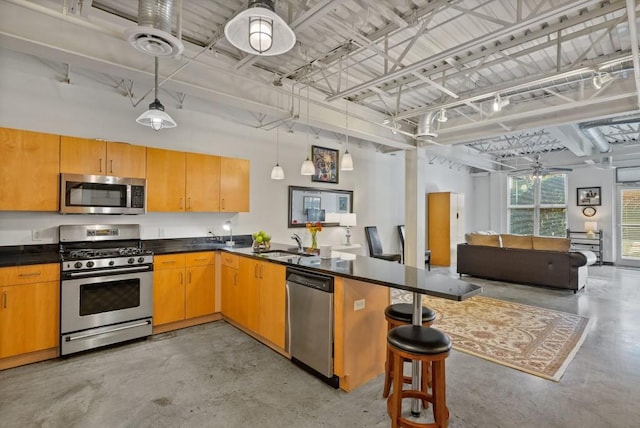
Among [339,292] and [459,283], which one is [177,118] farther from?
[459,283]

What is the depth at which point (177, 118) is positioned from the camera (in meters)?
4.47

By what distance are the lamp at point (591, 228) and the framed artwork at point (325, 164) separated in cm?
784

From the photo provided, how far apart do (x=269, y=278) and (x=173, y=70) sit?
249cm

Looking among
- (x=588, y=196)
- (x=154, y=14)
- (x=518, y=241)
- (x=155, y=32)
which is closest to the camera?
(x=155, y=32)

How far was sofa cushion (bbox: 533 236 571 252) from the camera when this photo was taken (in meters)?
5.88

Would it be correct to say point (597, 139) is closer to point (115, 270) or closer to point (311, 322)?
point (311, 322)

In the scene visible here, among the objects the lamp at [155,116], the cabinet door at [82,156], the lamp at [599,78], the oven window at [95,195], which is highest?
the lamp at [599,78]

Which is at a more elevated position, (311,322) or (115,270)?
(115,270)

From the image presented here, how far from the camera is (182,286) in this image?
3.91 meters

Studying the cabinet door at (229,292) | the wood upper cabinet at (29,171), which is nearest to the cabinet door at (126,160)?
the wood upper cabinet at (29,171)

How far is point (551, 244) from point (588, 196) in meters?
5.06

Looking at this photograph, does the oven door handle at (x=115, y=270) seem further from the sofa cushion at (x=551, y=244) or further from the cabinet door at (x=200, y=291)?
the sofa cushion at (x=551, y=244)

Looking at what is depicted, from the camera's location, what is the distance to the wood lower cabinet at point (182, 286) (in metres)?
3.73

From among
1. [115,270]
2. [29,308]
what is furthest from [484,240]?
[29,308]
